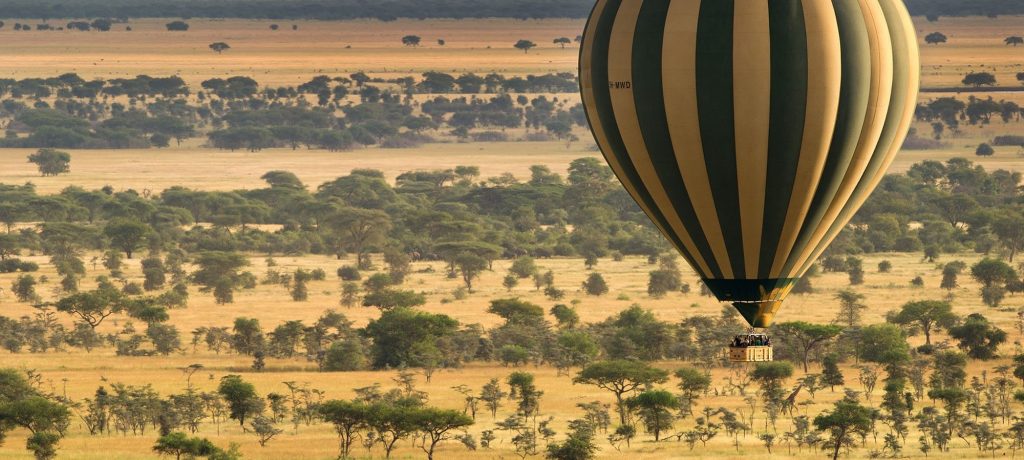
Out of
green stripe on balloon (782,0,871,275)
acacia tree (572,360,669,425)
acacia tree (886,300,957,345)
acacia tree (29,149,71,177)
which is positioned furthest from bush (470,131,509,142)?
green stripe on balloon (782,0,871,275)

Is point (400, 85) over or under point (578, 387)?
over

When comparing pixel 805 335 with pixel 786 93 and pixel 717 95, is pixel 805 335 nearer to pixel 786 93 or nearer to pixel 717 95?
pixel 786 93

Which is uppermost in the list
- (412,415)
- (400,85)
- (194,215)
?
(400,85)

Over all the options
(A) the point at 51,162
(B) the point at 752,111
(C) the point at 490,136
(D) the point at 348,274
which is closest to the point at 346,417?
(B) the point at 752,111

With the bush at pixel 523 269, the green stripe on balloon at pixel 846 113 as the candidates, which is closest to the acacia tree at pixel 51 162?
the bush at pixel 523 269

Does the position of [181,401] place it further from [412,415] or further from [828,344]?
[828,344]

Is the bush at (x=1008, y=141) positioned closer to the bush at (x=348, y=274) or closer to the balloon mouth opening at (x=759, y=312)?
the bush at (x=348, y=274)

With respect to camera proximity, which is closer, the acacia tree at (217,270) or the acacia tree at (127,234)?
the acacia tree at (217,270)

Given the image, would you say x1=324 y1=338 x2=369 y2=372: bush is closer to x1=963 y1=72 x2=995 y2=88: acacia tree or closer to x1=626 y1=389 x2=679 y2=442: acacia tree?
x1=626 y1=389 x2=679 y2=442: acacia tree

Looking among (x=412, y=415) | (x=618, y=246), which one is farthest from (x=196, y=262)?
(x=412, y=415)
